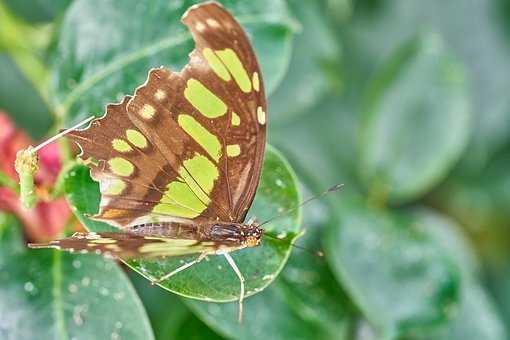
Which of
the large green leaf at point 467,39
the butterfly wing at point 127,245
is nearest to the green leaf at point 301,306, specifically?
the butterfly wing at point 127,245

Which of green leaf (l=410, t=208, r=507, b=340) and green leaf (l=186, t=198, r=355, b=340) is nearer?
green leaf (l=186, t=198, r=355, b=340)

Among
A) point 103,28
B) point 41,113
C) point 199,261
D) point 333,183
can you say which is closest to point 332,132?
point 333,183

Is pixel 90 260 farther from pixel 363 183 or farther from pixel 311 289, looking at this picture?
pixel 363 183

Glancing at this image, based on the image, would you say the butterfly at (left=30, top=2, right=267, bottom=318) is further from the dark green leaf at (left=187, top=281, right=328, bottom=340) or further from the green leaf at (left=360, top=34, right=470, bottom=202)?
the green leaf at (left=360, top=34, right=470, bottom=202)

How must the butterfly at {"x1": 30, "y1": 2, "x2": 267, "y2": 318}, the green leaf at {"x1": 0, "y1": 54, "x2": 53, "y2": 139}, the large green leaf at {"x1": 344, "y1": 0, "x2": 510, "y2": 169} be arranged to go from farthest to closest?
the large green leaf at {"x1": 344, "y1": 0, "x2": 510, "y2": 169} < the green leaf at {"x1": 0, "y1": 54, "x2": 53, "y2": 139} < the butterfly at {"x1": 30, "y1": 2, "x2": 267, "y2": 318}

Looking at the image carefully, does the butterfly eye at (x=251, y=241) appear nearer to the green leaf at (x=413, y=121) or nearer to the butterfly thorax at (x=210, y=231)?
the butterfly thorax at (x=210, y=231)

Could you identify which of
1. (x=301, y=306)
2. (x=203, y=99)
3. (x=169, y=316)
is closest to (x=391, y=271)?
(x=301, y=306)

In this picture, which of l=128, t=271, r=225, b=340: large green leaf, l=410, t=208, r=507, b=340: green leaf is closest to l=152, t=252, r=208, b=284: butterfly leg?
l=128, t=271, r=225, b=340: large green leaf

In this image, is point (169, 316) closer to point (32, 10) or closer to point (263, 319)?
point (263, 319)
